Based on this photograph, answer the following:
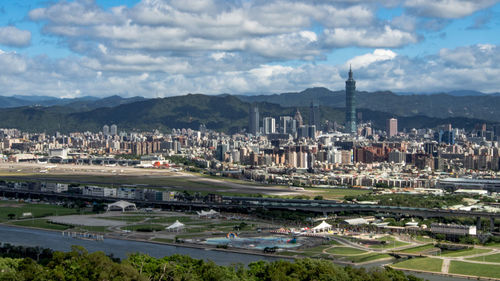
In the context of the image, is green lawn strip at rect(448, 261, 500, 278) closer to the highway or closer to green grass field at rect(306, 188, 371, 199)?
the highway

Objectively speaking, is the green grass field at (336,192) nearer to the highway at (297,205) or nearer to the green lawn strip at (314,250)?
the highway at (297,205)

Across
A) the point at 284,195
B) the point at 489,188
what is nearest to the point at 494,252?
the point at 284,195

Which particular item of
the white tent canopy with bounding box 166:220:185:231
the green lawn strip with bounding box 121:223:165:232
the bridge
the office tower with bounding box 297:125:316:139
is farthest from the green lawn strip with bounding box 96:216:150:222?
the office tower with bounding box 297:125:316:139

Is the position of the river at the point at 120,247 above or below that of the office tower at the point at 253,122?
below

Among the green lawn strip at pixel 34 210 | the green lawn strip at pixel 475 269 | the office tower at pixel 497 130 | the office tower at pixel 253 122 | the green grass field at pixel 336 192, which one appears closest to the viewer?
the green lawn strip at pixel 475 269

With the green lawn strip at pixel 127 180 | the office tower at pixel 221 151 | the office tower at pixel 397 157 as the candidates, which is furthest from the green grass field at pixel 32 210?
the office tower at pixel 397 157

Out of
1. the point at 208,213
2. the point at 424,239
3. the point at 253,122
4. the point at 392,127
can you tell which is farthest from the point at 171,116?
the point at 424,239

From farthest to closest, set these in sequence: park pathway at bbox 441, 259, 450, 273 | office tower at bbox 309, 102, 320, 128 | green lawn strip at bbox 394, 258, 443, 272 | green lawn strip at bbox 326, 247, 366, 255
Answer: office tower at bbox 309, 102, 320, 128 < green lawn strip at bbox 326, 247, 366, 255 < green lawn strip at bbox 394, 258, 443, 272 < park pathway at bbox 441, 259, 450, 273
